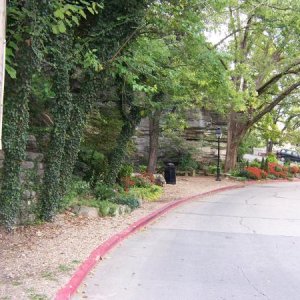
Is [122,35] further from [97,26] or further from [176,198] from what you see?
[176,198]

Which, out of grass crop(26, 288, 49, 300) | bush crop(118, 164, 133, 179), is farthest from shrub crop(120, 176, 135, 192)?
grass crop(26, 288, 49, 300)

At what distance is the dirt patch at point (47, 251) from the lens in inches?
202

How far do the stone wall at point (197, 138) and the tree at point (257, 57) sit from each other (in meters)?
1.90

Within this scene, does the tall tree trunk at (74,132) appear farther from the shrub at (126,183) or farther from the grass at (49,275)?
the shrub at (126,183)

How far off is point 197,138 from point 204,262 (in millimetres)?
23813

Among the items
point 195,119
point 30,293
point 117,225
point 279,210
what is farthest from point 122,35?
point 195,119

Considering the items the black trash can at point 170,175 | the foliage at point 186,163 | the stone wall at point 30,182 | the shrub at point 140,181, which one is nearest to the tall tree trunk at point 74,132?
the stone wall at point 30,182

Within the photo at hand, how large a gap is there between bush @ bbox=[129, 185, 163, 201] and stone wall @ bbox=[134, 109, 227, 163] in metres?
11.3

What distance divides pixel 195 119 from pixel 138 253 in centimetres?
2347

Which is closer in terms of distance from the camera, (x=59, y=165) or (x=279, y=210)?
(x=59, y=165)

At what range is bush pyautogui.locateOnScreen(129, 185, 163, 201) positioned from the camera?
1511 centimetres

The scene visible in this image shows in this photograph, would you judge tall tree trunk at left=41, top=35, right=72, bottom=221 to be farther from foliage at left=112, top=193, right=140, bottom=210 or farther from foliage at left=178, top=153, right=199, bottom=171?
foliage at left=178, top=153, right=199, bottom=171

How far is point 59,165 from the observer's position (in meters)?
9.48

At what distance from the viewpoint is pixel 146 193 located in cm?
1580
